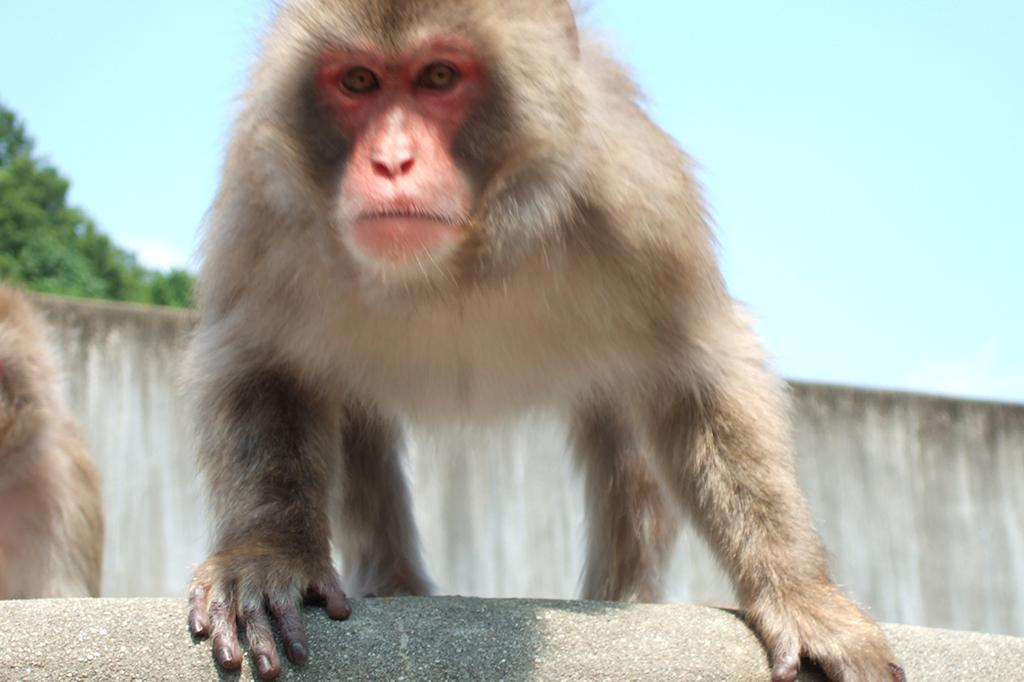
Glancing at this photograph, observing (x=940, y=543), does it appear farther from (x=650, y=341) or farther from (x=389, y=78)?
(x=389, y=78)

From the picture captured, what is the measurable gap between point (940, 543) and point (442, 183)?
8.34 meters

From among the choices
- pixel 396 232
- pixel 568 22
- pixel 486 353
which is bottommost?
pixel 486 353

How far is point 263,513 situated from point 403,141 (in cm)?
96

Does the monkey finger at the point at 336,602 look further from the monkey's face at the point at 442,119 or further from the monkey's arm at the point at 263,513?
the monkey's face at the point at 442,119

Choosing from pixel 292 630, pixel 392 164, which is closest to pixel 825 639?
pixel 292 630

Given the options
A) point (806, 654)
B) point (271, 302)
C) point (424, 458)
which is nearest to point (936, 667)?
point (806, 654)

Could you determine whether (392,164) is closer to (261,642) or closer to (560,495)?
(261,642)

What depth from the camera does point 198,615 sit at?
2947 millimetres

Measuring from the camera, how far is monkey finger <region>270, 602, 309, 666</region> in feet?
9.68

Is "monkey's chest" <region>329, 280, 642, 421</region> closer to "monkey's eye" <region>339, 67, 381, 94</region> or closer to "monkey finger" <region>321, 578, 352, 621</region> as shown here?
"monkey's eye" <region>339, 67, 381, 94</region>

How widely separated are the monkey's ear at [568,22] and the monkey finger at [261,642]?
1.56m

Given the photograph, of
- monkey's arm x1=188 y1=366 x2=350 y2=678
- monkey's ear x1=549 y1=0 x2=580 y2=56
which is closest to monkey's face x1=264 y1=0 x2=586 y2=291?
monkey's ear x1=549 y1=0 x2=580 y2=56

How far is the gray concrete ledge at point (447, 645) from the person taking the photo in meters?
2.68

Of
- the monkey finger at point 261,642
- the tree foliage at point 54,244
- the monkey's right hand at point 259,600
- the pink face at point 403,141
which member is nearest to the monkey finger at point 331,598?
the monkey's right hand at point 259,600
